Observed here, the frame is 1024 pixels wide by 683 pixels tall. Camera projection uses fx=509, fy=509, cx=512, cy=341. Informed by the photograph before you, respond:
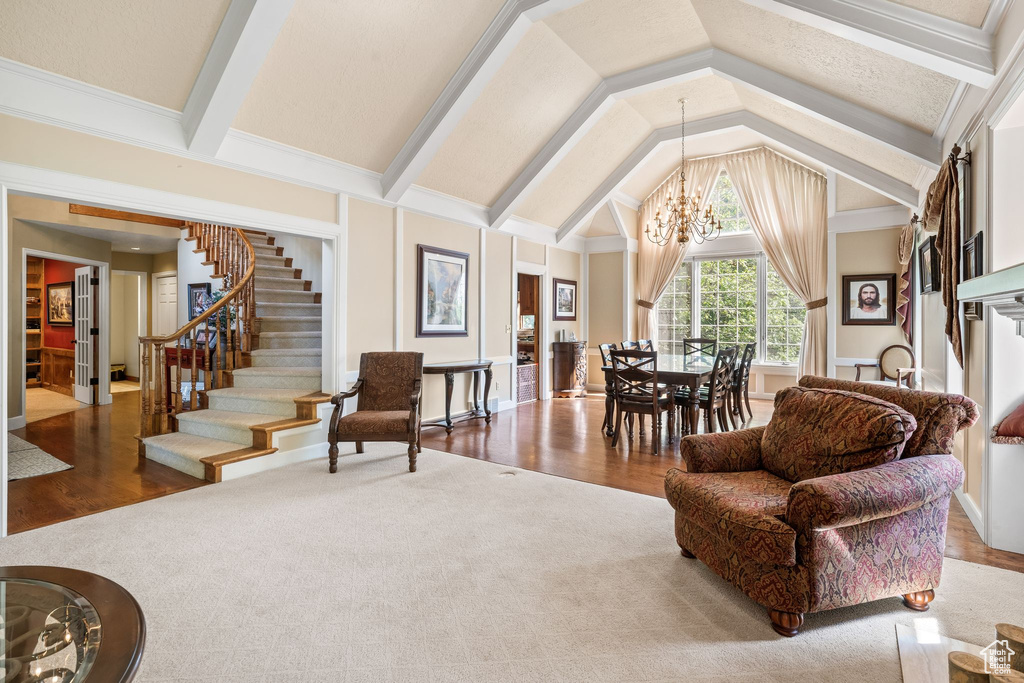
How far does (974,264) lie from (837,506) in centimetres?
217

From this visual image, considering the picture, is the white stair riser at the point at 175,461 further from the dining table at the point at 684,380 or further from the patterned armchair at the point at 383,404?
the dining table at the point at 684,380

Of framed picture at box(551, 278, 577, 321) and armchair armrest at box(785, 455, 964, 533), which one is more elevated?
framed picture at box(551, 278, 577, 321)

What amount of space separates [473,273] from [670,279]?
3.70 m

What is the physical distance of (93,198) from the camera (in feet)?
10.8

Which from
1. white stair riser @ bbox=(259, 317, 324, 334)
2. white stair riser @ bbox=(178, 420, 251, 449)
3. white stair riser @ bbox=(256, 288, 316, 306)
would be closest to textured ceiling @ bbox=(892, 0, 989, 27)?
Result: white stair riser @ bbox=(178, 420, 251, 449)

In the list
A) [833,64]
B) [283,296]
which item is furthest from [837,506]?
[283,296]

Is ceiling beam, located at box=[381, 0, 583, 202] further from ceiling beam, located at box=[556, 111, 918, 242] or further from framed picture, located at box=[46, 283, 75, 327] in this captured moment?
framed picture, located at box=[46, 283, 75, 327]

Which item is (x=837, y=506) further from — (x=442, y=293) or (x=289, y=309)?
(x=289, y=309)

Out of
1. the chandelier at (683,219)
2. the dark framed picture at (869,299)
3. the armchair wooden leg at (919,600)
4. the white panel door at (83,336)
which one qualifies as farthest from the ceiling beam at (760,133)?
the white panel door at (83,336)

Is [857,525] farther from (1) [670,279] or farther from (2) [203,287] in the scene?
(2) [203,287]

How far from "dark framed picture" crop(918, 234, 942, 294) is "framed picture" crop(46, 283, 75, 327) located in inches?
443

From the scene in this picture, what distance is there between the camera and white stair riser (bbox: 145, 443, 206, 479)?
4051 millimetres

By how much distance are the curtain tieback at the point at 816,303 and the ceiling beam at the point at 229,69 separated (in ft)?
22.7

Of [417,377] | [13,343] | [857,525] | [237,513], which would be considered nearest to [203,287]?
[13,343]
